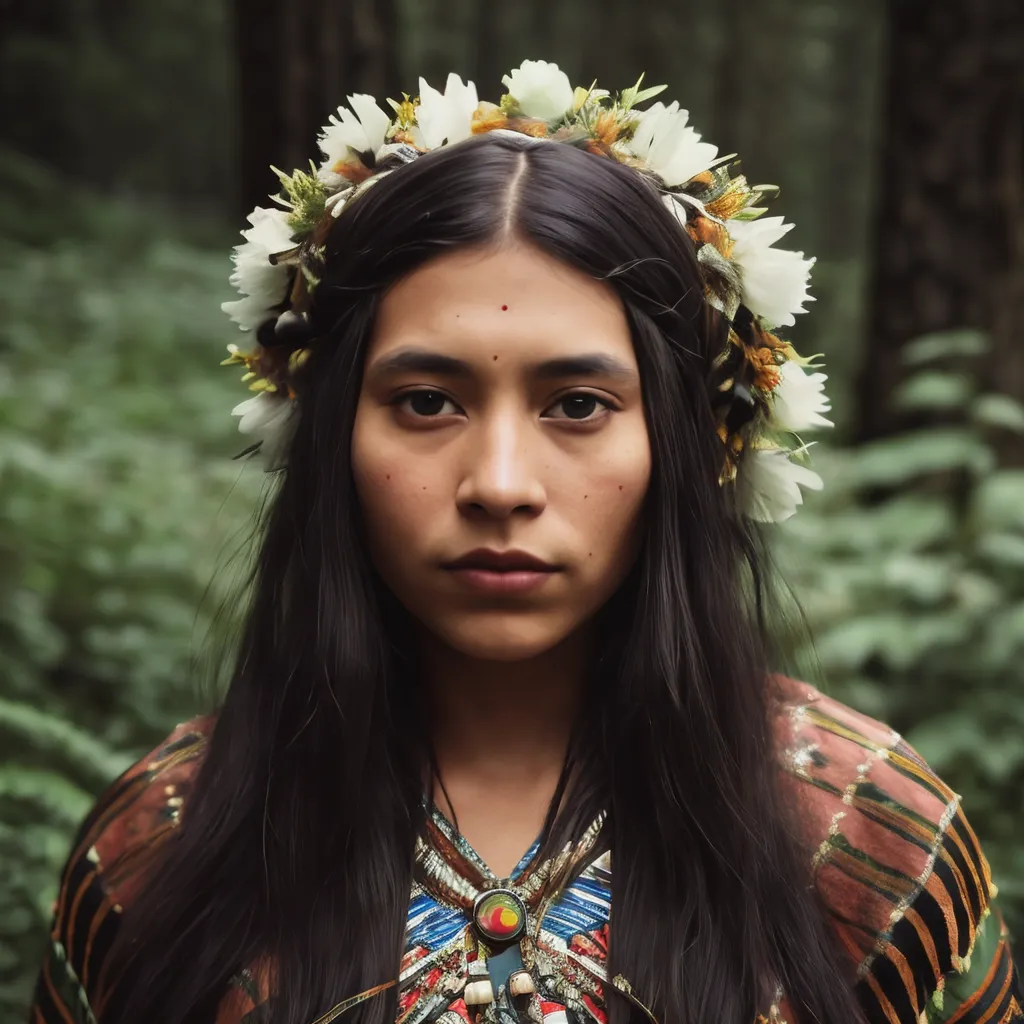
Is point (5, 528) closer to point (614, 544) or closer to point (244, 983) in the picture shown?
point (244, 983)

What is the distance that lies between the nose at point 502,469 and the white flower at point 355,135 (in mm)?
509

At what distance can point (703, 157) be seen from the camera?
1.81 m

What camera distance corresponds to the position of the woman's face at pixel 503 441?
1604 millimetres

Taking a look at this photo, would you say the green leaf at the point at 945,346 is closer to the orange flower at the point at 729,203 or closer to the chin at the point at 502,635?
the orange flower at the point at 729,203

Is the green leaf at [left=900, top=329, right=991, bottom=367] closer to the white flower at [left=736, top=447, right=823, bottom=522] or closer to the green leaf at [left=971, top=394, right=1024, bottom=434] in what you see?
the green leaf at [left=971, top=394, right=1024, bottom=434]

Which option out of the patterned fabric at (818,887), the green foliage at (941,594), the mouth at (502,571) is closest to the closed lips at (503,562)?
the mouth at (502,571)

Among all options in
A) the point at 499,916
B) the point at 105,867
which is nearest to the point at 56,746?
the point at 105,867

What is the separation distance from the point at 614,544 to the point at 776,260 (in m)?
0.50

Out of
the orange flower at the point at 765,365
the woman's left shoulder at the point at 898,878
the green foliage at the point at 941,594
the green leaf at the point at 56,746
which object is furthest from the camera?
the green foliage at the point at 941,594

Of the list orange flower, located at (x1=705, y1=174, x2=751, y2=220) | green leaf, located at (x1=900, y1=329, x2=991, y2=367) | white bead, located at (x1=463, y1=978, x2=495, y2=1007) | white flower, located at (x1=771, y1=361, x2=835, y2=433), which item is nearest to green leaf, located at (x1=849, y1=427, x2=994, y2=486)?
green leaf, located at (x1=900, y1=329, x2=991, y2=367)

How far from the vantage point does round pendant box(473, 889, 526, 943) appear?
5.41 feet

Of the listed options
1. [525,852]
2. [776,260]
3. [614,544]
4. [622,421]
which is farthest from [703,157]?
[525,852]

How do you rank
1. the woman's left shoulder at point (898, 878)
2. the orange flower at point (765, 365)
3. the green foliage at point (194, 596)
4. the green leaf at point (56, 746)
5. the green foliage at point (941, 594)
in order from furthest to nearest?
the green foliage at point (941, 594) < the green foliage at point (194, 596) < the green leaf at point (56, 746) < the orange flower at point (765, 365) < the woman's left shoulder at point (898, 878)

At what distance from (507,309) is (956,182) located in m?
3.47
